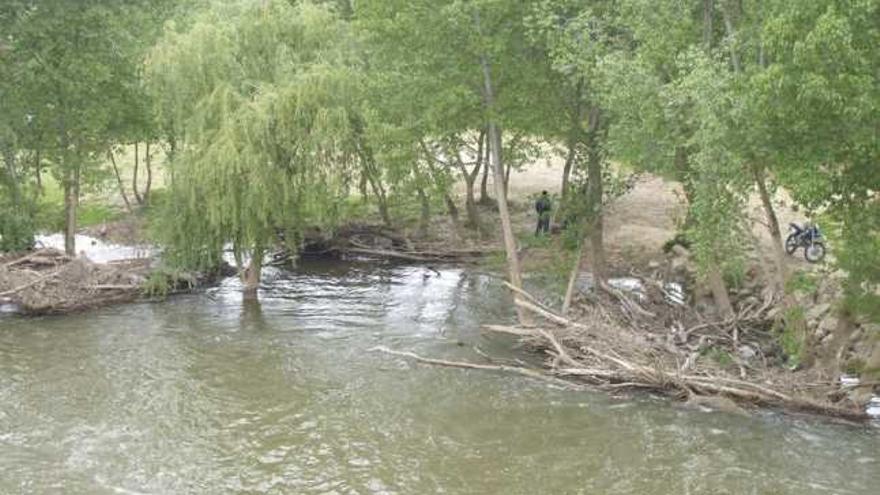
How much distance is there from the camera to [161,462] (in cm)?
1498

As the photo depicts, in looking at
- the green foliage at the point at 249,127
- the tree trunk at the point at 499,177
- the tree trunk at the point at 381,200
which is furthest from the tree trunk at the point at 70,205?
the tree trunk at the point at 499,177

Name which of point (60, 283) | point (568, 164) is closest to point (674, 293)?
point (568, 164)

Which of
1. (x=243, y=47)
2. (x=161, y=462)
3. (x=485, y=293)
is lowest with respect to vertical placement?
(x=161, y=462)

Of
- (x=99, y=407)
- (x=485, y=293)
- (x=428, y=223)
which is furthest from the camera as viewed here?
(x=428, y=223)

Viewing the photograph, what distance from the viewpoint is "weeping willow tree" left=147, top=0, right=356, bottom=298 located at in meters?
24.0

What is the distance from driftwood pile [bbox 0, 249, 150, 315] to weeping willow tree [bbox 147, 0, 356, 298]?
179 cm

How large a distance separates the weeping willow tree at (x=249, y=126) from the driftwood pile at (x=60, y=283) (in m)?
1.79

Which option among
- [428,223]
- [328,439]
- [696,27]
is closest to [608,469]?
[328,439]

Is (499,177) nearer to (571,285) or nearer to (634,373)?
(571,285)

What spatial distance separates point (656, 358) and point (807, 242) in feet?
38.0

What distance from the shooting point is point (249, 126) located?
23750 mm

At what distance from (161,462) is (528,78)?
12.4 metres

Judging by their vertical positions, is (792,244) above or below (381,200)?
below

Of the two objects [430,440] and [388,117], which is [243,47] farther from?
[430,440]
